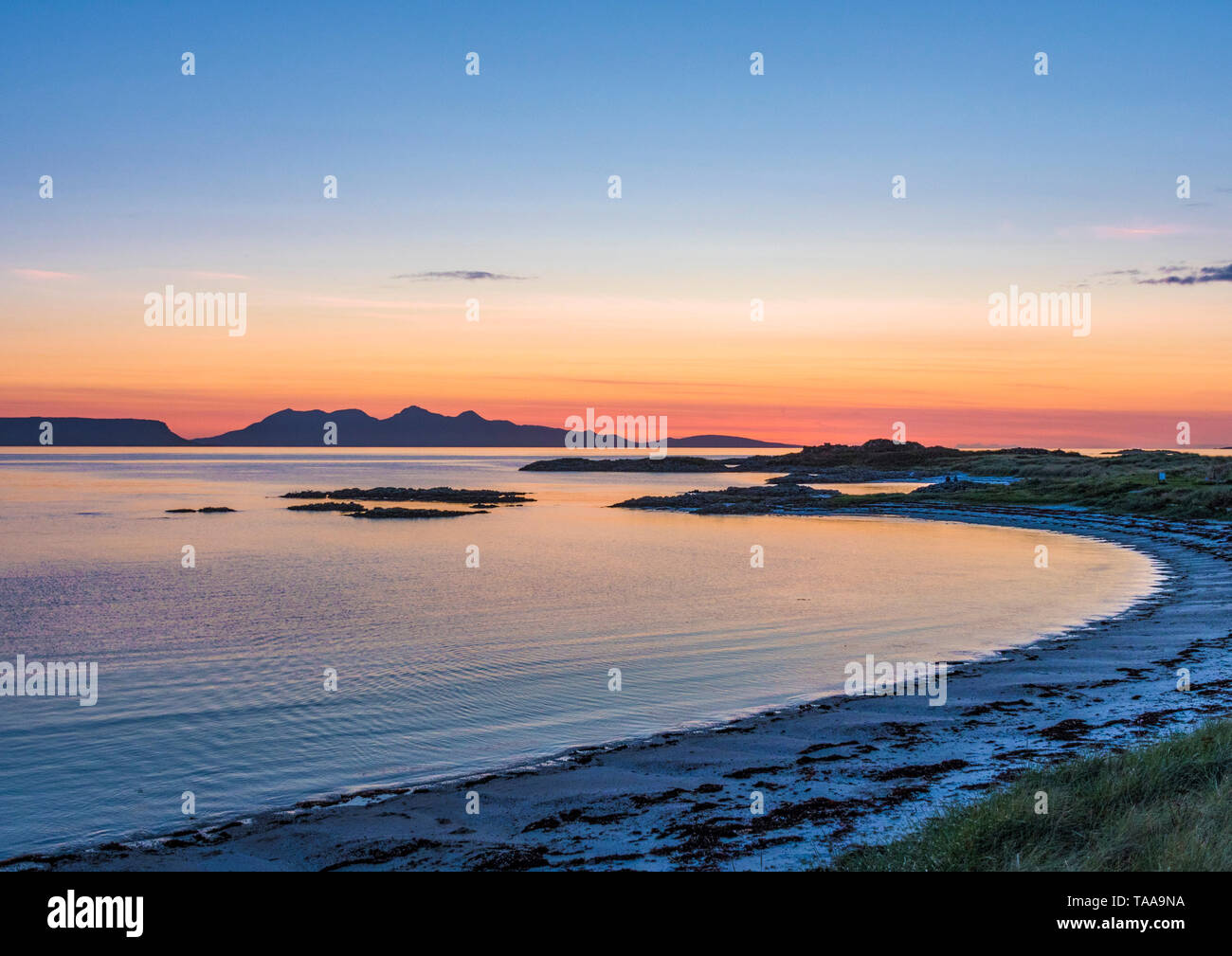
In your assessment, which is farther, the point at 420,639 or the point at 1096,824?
the point at 420,639

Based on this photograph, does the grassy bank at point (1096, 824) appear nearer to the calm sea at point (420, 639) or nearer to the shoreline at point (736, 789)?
the shoreline at point (736, 789)

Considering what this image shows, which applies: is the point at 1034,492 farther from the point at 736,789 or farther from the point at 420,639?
the point at 736,789

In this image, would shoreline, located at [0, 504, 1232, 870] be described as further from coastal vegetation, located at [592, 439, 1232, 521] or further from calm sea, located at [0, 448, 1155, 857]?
coastal vegetation, located at [592, 439, 1232, 521]

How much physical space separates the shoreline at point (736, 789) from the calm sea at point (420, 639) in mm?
829

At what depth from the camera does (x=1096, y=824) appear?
25.6 ft

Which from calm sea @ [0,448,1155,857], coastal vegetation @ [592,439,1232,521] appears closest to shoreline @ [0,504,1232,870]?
calm sea @ [0,448,1155,857]

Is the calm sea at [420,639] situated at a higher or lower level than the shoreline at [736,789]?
lower

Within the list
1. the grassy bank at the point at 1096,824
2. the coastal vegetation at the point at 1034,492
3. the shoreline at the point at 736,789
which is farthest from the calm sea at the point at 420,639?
the coastal vegetation at the point at 1034,492

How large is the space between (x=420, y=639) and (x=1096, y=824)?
52.2ft

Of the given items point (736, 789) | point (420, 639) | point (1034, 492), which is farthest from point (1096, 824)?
point (1034, 492)

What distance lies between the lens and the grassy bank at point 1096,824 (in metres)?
6.87

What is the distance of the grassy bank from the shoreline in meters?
0.92

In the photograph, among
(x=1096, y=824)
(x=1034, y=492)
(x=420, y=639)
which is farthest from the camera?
(x=1034, y=492)

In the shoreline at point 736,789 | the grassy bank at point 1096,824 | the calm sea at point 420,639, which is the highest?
the grassy bank at point 1096,824
